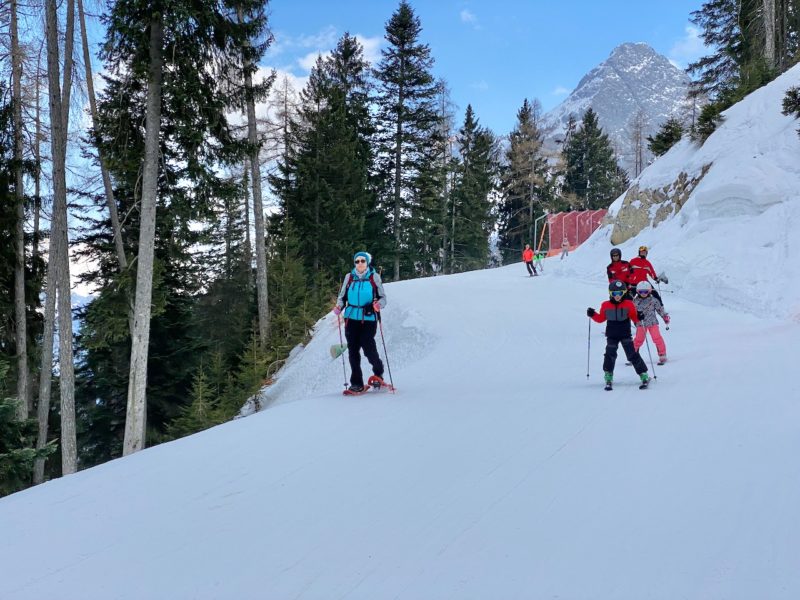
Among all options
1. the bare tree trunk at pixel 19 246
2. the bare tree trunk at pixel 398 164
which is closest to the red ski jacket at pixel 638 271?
the bare tree trunk at pixel 19 246

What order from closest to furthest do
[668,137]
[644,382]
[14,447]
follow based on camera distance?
[644,382] < [14,447] < [668,137]

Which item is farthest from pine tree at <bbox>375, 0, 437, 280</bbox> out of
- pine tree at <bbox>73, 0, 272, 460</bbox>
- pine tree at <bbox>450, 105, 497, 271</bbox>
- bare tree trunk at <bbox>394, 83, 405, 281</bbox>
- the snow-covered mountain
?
the snow-covered mountain

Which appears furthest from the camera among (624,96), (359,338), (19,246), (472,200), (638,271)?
(624,96)

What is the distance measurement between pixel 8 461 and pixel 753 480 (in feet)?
29.8

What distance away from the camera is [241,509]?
3.87 meters

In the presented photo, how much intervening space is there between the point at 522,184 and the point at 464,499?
4552 cm

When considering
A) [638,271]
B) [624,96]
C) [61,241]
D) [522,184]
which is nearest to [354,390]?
[638,271]

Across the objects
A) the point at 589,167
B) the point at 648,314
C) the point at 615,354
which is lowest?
the point at 615,354

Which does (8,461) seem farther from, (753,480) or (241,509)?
(753,480)

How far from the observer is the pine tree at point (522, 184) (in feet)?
147

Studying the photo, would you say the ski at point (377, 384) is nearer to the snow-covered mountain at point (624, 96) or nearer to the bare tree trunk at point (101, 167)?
the bare tree trunk at point (101, 167)

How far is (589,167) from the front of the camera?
175 ft

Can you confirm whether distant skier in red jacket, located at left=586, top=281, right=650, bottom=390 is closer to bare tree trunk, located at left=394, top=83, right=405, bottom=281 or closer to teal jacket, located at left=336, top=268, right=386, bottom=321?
teal jacket, located at left=336, top=268, right=386, bottom=321

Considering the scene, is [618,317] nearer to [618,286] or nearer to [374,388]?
[618,286]
